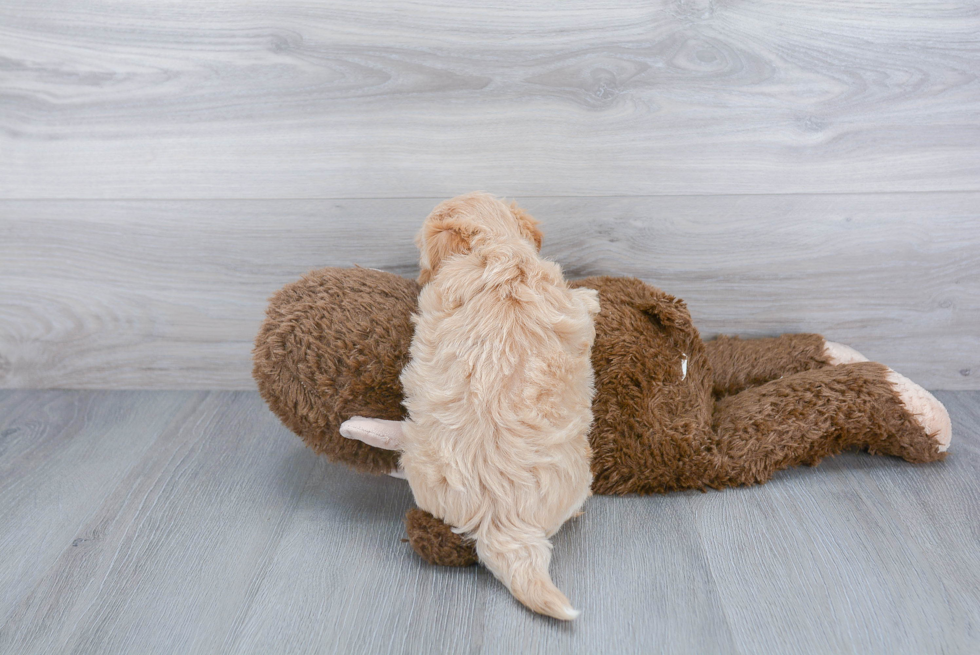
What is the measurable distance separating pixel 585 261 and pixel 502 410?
0.47 metres

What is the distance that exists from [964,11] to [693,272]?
552 millimetres

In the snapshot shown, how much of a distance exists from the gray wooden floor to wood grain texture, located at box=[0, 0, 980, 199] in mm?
474

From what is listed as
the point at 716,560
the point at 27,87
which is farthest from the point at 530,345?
the point at 27,87

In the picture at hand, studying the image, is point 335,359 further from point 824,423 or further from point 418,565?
point 824,423

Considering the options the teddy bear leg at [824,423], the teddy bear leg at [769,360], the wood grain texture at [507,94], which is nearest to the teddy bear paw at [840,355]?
the teddy bear leg at [769,360]

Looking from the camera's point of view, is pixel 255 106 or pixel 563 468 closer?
pixel 563 468

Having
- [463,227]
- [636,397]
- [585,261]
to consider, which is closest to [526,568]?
[636,397]

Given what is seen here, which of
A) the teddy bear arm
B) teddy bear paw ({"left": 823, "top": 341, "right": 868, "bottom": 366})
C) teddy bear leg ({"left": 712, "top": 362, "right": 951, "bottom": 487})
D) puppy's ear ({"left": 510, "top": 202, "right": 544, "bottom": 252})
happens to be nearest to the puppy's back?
puppy's ear ({"left": 510, "top": 202, "right": 544, "bottom": 252})

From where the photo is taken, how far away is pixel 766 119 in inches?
43.0

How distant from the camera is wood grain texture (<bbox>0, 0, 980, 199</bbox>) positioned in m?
1.06

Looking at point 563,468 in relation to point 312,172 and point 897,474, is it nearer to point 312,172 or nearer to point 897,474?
point 897,474

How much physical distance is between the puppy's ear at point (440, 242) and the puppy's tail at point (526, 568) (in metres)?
0.34

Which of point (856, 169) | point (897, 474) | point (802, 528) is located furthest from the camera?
point (856, 169)

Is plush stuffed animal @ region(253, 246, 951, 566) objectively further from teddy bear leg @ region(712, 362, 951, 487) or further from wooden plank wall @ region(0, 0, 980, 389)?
wooden plank wall @ region(0, 0, 980, 389)
